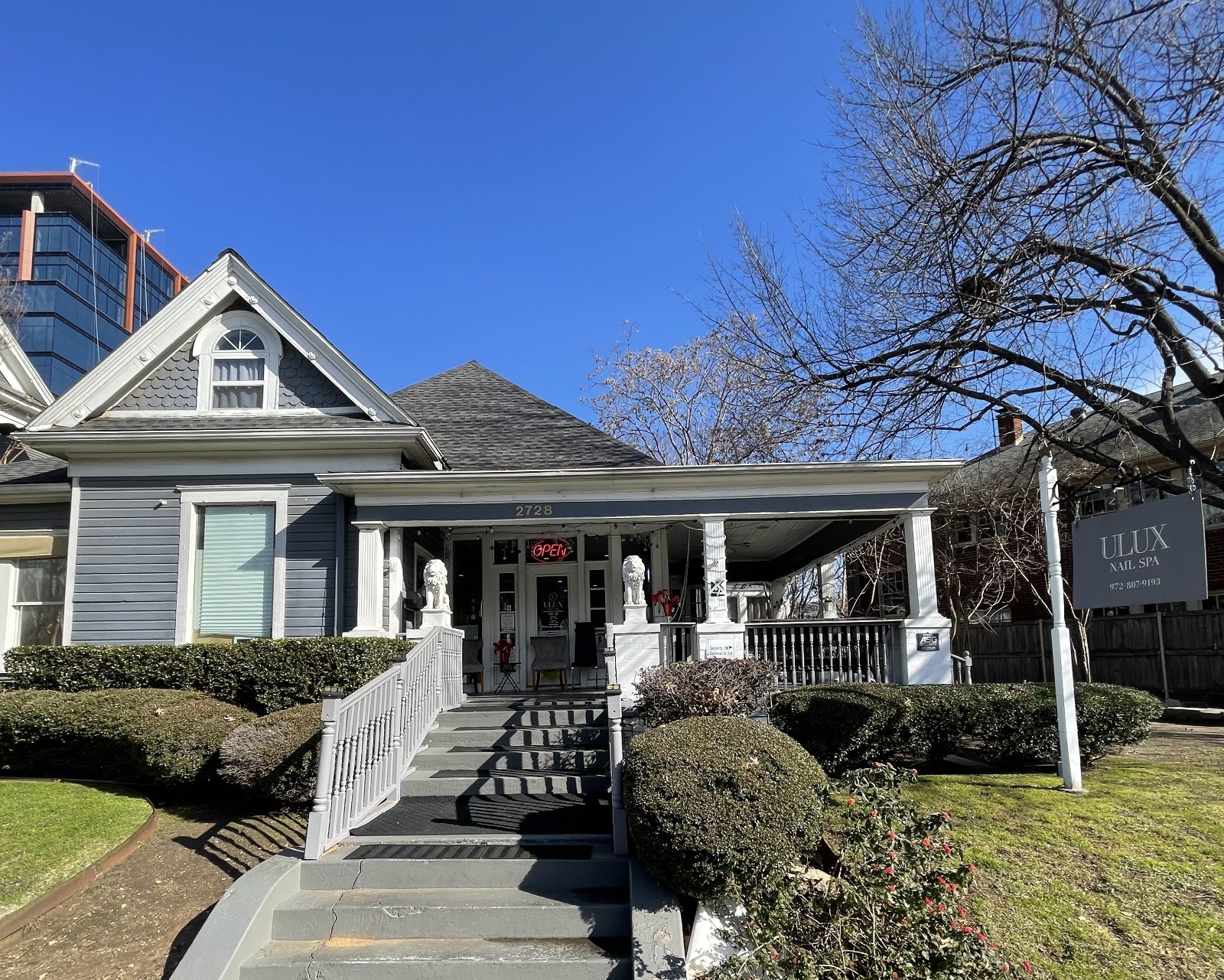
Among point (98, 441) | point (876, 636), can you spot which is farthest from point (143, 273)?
point (876, 636)

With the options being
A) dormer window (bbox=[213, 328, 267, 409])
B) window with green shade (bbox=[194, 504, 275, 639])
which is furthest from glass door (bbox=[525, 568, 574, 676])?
dormer window (bbox=[213, 328, 267, 409])

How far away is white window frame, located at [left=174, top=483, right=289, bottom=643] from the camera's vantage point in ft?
38.4

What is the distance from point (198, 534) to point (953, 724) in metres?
10.1

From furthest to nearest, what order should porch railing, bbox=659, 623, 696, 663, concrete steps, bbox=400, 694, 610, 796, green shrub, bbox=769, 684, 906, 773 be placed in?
porch railing, bbox=659, 623, 696, 663, green shrub, bbox=769, 684, 906, 773, concrete steps, bbox=400, 694, 610, 796

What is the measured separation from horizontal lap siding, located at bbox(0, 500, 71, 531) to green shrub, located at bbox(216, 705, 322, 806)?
6752 millimetres

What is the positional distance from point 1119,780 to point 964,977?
17.5 ft

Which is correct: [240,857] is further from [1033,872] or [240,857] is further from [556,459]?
[556,459]

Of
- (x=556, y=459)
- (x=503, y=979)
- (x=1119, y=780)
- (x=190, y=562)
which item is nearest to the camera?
(x=503, y=979)

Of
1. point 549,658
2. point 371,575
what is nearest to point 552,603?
point 549,658

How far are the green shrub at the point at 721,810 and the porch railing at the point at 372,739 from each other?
224 centimetres

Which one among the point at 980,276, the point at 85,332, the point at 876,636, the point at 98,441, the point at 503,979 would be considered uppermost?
the point at 85,332

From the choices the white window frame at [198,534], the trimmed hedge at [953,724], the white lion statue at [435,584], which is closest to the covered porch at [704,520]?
the white lion statue at [435,584]

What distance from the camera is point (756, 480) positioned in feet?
37.2

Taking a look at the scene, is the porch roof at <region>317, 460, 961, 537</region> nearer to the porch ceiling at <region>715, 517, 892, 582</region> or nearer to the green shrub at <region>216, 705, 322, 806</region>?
the porch ceiling at <region>715, 517, 892, 582</region>
